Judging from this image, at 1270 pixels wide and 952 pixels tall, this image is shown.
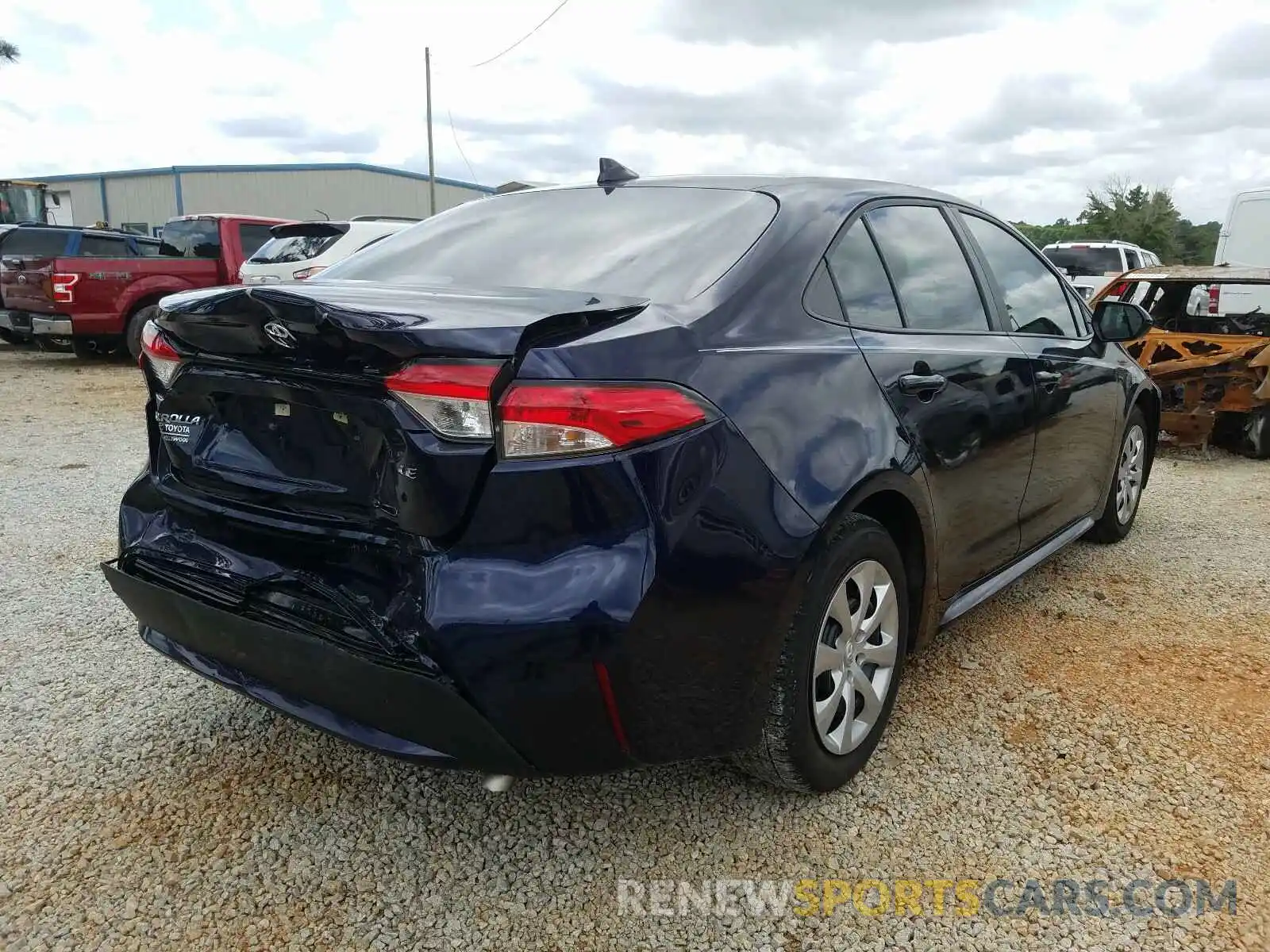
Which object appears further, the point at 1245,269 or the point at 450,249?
the point at 1245,269

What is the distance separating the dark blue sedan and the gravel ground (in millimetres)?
266

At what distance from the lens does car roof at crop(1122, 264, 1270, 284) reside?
667 centimetres

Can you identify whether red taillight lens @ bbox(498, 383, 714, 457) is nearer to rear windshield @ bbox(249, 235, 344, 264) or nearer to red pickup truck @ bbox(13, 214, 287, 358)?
rear windshield @ bbox(249, 235, 344, 264)

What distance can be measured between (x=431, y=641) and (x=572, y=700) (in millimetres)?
296

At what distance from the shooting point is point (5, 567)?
13.3ft

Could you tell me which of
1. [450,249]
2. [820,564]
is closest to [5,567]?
[450,249]

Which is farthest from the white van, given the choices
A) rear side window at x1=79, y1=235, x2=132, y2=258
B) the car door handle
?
rear side window at x1=79, y1=235, x2=132, y2=258

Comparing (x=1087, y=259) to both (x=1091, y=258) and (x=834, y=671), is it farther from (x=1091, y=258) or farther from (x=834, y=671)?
(x=834, y=671)

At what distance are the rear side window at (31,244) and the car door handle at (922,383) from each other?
1314 cm

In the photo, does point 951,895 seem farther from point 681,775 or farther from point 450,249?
point 450,249

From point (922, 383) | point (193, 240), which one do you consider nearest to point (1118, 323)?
point (922, 383)

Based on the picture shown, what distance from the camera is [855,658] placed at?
2408 mm

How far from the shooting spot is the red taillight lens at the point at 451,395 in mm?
1775

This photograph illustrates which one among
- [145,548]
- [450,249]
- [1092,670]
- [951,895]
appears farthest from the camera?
[1092,670]
